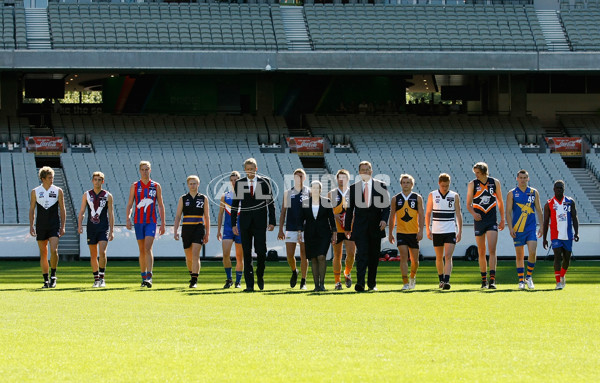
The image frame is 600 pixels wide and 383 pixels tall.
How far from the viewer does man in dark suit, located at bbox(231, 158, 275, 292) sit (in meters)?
15.5

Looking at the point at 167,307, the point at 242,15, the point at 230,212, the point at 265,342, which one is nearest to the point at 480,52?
the point at 242,15

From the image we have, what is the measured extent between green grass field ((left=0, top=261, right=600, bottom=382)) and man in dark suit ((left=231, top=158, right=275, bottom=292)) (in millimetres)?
516

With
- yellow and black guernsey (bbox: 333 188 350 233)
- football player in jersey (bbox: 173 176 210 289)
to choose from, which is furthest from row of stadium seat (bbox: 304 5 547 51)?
yellow and black guernsey (bbox: 333 188 350 233)

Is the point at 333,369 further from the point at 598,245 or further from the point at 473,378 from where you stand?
the point at 598,245

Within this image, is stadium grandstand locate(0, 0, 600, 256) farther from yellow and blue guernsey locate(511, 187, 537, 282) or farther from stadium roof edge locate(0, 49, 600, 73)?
yellow and blue guernsey locate(511, 187, 537, 282)

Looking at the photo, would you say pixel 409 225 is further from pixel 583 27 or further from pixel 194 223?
pixel 583 27

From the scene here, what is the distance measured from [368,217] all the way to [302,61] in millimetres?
24661

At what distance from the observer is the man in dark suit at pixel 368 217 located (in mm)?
15508

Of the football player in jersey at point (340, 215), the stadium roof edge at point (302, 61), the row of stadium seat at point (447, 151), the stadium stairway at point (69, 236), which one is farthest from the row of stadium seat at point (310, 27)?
the football player in jersey at point (340, 215)

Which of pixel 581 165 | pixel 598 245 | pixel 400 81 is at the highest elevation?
pixel 400 81

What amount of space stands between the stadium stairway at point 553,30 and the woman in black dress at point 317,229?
27.8 metres

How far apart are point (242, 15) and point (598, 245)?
16.9 meters

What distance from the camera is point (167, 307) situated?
12.5m

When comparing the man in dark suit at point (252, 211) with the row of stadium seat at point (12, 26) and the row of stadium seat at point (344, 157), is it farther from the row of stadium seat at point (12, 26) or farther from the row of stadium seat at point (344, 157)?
the row of stadium seat at point (12, 26)
